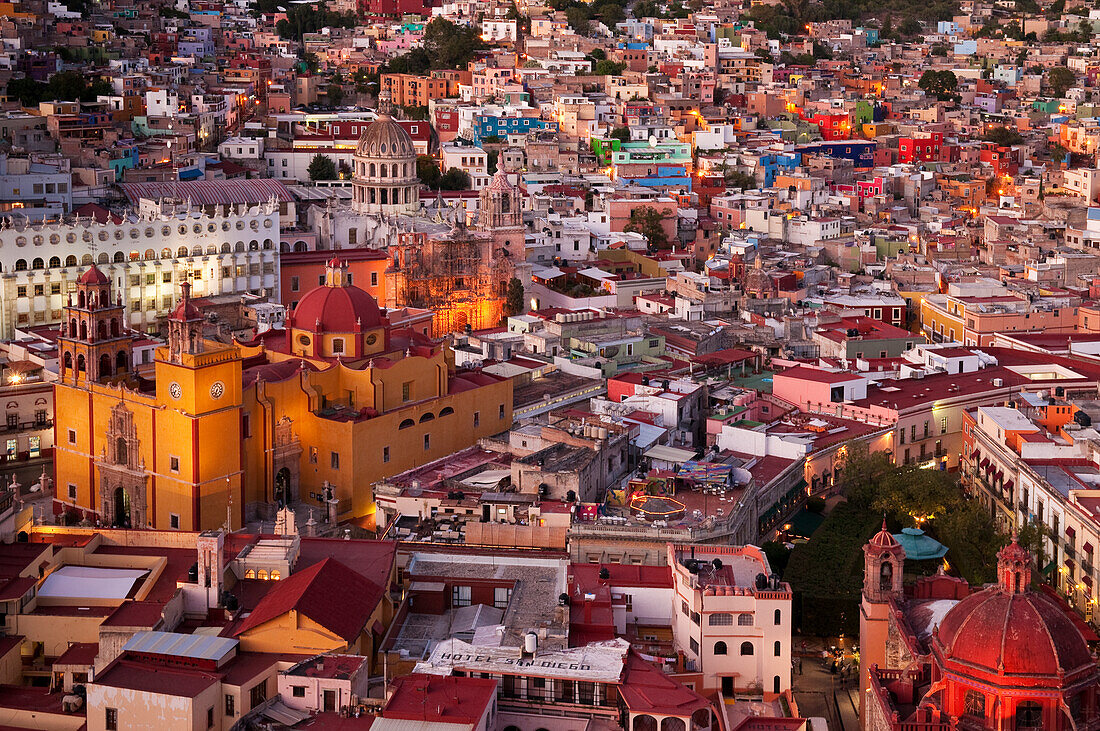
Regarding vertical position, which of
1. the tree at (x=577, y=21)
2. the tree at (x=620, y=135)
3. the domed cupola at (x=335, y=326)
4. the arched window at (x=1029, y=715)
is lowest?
the arched window at (x=1029, y=715)

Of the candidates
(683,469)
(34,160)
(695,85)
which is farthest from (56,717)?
(695,85)

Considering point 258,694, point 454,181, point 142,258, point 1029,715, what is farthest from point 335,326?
point 454,181

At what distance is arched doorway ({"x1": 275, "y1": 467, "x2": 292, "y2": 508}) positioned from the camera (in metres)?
38.3

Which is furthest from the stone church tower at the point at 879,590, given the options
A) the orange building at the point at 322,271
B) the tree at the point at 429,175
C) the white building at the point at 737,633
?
the tree at the point at 429,175

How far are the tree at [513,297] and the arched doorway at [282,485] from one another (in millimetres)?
18046

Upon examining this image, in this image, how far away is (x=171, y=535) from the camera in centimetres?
3312

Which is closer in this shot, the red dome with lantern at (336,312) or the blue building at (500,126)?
the red dome with lantern at (336,312)

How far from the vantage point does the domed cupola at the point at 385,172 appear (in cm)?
6278

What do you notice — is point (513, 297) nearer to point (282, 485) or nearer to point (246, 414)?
point (282, 485)

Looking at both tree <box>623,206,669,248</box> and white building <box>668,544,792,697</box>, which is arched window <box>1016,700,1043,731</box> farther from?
tree <box>623,206,669,248</box>

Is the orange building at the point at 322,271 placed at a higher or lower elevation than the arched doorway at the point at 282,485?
higher

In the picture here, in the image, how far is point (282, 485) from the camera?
38469mm

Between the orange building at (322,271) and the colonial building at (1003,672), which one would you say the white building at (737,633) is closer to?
the colonial building at (1003,672)

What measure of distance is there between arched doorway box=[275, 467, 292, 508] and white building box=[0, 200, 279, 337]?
15.5 m
